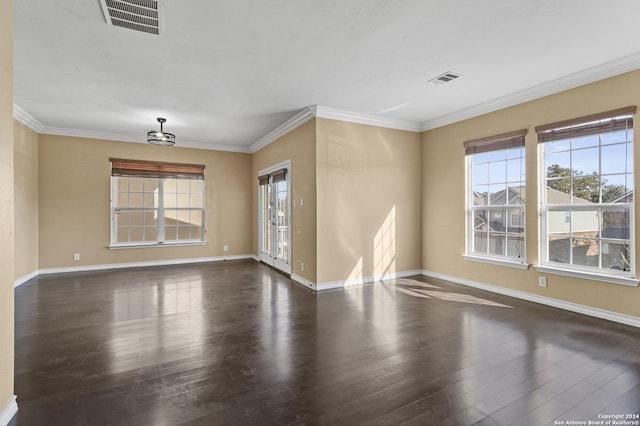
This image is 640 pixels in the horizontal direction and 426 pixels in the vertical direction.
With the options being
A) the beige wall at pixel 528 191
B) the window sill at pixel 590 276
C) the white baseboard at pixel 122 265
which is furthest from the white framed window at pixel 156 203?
the window sill at pixel 590 276

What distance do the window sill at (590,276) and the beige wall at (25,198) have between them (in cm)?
788

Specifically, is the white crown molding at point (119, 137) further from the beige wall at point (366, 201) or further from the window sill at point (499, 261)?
the window sill at point (499, 261)

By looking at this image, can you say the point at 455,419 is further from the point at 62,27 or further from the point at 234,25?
the point at 62,27

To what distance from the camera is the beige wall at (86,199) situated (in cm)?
598

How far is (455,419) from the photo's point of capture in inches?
73.5

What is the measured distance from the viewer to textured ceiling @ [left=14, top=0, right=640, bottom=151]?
2.52 meters

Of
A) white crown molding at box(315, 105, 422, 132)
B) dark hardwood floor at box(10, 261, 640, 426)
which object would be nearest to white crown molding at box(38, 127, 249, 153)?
dark hardwood floor at box(10, 261, 640, 426)

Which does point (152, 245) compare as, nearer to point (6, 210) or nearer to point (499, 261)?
point (6, 210)

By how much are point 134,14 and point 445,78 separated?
3290 millimetres

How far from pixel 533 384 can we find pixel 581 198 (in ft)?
8.75

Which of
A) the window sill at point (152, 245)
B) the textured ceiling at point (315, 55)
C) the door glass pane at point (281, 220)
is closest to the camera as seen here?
the textured ceiling at point (315, 55)

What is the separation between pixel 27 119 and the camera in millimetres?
5281

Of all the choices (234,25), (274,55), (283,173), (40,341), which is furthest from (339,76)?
(40,341)

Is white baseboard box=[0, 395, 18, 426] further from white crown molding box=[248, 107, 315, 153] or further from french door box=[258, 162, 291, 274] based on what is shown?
white crown molding box=[248, 107, 315, 153]
